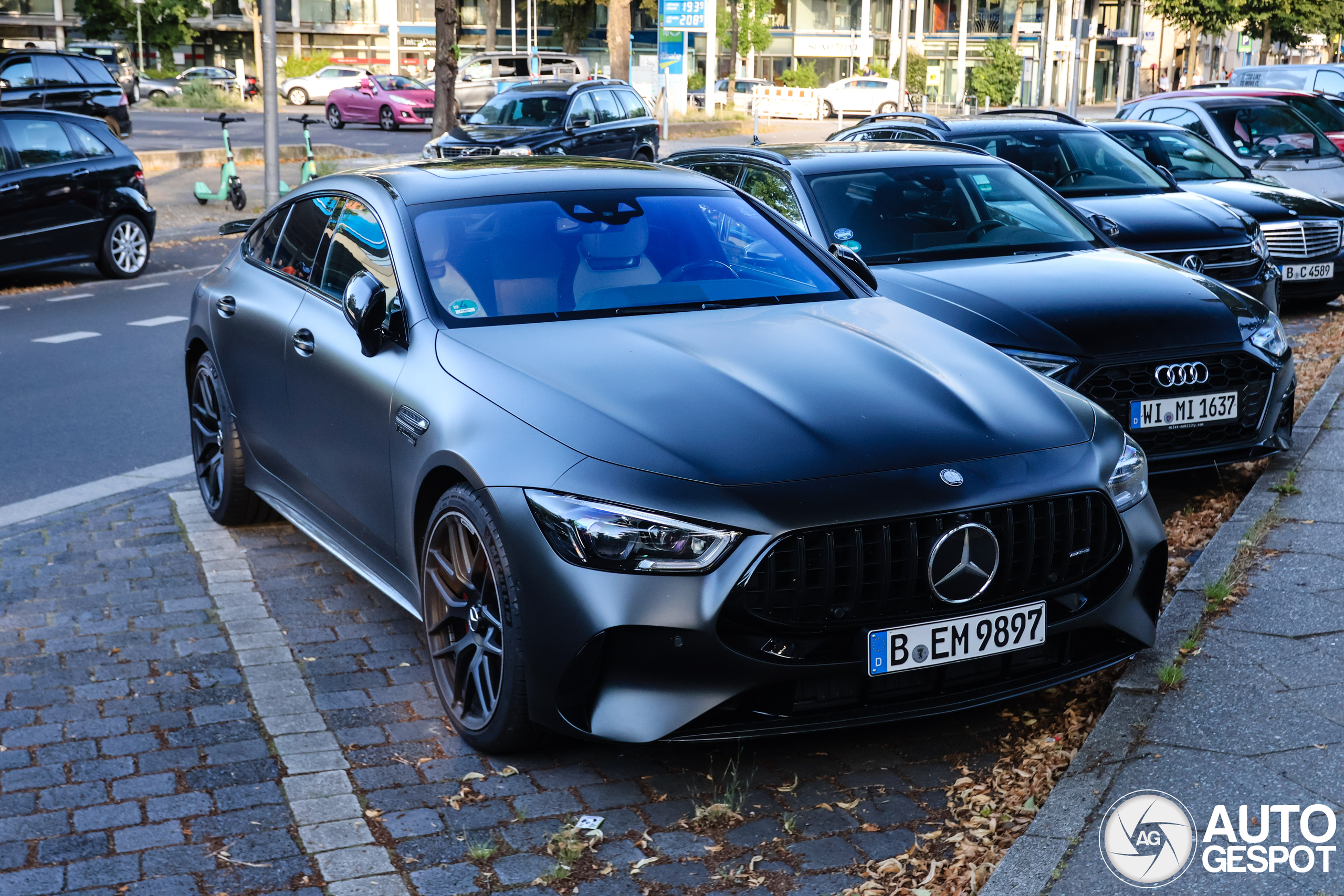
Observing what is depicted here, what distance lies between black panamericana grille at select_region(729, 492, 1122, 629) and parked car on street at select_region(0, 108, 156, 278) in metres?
11.9

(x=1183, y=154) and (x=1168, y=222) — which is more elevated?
(x=1183, y=154)

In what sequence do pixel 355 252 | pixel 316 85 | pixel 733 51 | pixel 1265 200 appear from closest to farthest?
pixel 355 252
pixel 1265 200
pixel 316 85
pixel 733 51

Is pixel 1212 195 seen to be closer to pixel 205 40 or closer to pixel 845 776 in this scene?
pixel 845 776

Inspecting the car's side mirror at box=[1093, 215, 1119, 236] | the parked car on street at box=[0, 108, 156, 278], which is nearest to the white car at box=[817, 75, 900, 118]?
the parked car on street at box=[0, 108, 156, 278]

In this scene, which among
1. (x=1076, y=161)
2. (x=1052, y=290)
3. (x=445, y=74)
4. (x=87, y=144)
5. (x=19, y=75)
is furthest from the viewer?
(x=19, y=75)

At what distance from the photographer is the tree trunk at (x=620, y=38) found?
41531 mm

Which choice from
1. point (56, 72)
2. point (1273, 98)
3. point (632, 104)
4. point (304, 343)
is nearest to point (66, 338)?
point (304, 343)

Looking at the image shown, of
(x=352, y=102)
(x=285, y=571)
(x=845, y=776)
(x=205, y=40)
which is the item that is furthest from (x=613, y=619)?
(x=205, y=40)

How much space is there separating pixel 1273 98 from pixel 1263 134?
86 cm

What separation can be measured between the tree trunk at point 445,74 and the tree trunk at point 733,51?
34312mm

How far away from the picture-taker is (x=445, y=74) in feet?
85.5

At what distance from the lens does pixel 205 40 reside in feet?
250

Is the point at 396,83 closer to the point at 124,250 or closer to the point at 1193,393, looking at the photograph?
the point at 124,250

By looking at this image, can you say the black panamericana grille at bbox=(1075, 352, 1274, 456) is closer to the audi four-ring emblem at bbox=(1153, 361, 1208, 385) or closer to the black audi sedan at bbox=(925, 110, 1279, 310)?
the audi four-ring emblem at bbox=(1153, 361, 1208, 385)
